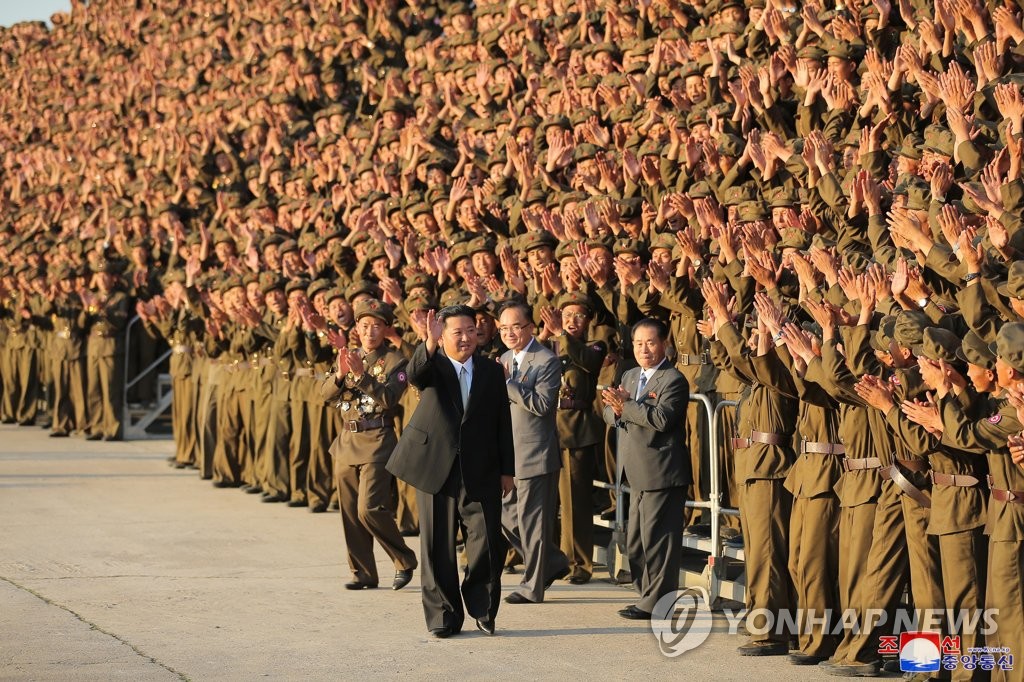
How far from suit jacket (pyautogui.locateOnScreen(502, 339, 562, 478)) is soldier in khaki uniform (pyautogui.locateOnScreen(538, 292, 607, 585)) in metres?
0.49

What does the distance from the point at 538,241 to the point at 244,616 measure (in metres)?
3.69

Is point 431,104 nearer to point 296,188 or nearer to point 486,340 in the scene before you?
point 296,188

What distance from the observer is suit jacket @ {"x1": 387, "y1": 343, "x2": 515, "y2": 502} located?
8.20 metres

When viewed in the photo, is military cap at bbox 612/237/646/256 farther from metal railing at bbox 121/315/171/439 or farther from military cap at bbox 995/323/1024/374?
metal railing at bbox 121/315/171/439

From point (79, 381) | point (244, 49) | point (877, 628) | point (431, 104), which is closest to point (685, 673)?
point (877, 628)

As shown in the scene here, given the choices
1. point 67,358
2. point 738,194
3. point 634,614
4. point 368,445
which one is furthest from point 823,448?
point 67,358

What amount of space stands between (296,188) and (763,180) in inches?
299

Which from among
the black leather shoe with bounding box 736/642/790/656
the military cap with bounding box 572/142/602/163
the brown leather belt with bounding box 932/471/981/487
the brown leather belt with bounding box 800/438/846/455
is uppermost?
the military cap with bounding box 572/142/602/163

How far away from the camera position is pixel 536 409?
9258mm

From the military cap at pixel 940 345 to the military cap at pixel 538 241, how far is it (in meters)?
4.58

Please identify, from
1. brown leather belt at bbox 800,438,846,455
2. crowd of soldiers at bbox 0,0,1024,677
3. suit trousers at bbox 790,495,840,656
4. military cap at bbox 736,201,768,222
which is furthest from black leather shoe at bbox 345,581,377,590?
military cap at bbox 736,201,768,222

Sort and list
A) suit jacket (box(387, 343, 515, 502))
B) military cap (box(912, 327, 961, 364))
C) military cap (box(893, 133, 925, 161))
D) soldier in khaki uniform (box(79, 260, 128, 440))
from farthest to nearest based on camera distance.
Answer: soldier in khaki uniform (box(79, 260, 128, 440)), military cap (box(893, 133, 925, 161)), suit jacket (box(387, 343, 515, 502)), military cap (box(912, 327, 961, 364))

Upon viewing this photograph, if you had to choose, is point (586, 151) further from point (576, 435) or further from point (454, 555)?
point (454, 555)

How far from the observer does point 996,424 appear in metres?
6.44
